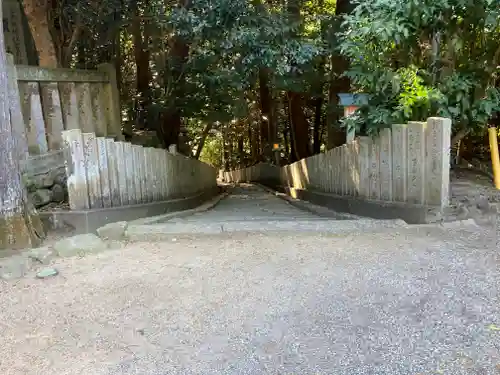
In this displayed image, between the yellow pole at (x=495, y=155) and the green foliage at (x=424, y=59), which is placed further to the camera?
the yellow pole at (x=495, y=155)

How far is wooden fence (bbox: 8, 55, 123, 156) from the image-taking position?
551 centimetres

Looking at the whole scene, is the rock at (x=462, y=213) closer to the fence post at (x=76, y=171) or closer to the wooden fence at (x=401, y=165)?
the wooden fence at (x=401, y=165)

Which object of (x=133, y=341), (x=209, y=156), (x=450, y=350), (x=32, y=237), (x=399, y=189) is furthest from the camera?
(x=209, y=156)

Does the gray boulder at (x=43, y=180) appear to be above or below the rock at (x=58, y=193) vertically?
above

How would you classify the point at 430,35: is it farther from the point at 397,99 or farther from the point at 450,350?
the point at 450,350

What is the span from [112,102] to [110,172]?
2177 millimetres

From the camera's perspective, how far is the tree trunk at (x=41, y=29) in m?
7.79

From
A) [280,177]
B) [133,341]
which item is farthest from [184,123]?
[133,341]

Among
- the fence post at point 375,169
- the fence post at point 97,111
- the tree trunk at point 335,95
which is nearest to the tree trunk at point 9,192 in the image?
the fence post at point 97,111

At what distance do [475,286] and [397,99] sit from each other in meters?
2.83

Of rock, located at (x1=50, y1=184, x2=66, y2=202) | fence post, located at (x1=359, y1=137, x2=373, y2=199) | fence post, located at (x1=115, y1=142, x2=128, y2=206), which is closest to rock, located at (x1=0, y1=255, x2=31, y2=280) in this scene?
rock, located at (x1=50, y1=184, x2=66, y2=202)

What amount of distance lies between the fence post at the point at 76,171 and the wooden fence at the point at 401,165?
3490 millimetres

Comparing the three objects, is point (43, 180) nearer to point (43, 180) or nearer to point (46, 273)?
point (43, 180)

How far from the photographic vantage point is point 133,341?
105 inches
